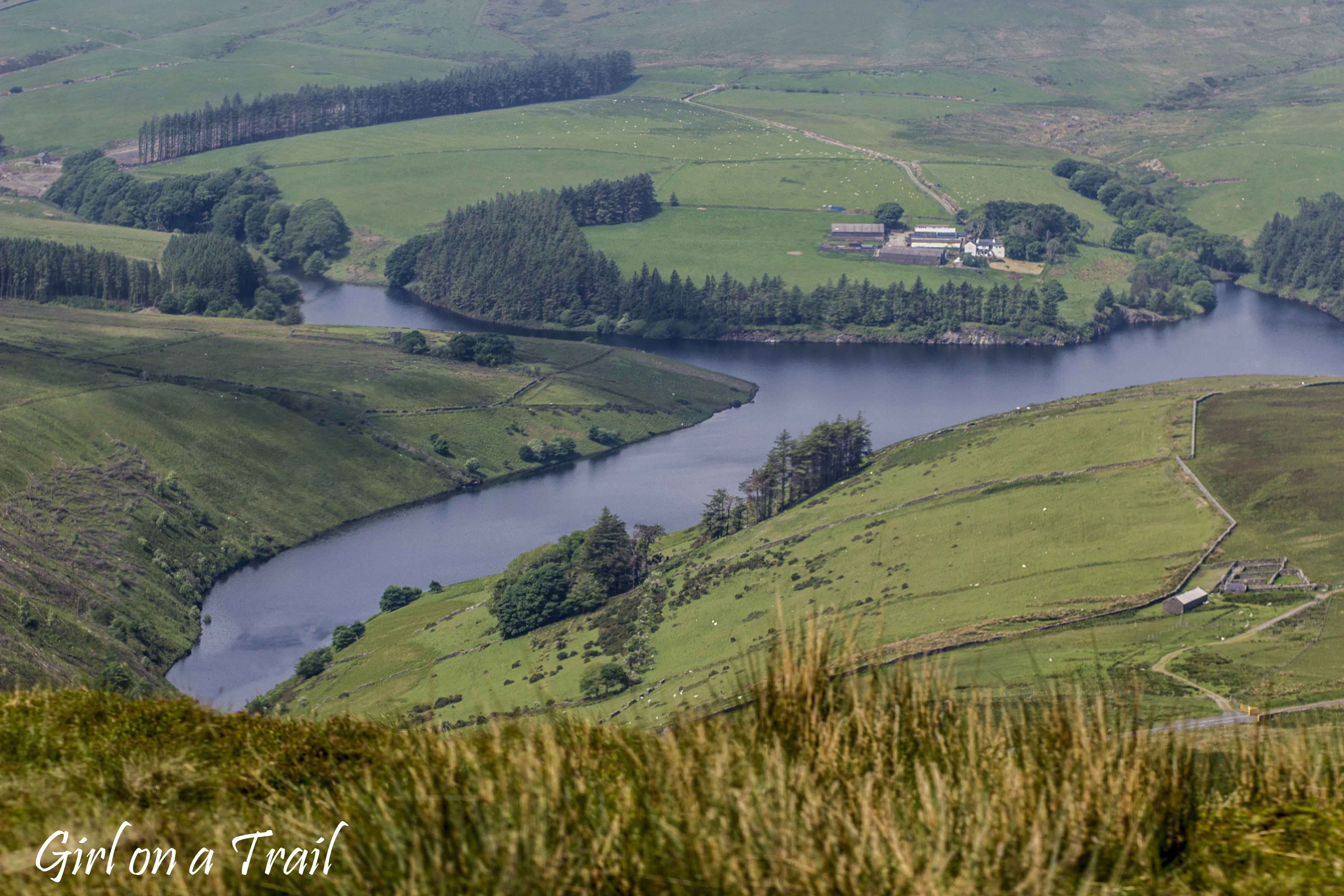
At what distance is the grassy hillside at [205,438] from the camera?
7212 centimetres

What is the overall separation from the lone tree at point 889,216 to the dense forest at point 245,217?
243 feet

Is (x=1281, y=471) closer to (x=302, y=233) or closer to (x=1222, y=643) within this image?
(x=1222, y=643)

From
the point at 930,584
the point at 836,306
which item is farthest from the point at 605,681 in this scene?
the point at 836,306

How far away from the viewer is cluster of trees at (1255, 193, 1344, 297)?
171000 mm

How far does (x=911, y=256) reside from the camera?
17112 centimetres

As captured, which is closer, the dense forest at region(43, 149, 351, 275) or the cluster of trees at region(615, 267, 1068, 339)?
the cluster of trees at region(615, 267, 1068, 339)

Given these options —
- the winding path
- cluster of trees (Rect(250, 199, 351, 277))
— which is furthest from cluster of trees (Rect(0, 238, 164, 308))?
the winding path

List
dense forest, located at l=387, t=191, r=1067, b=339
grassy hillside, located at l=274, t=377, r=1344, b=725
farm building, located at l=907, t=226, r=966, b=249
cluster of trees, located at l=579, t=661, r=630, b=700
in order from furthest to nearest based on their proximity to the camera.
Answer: farm building, located at l=907, t=226, r=966, b=249 < dense forest, located at l=387, t=191, r=1067, b=339 < cluster of trees, located at l=579, t=661, r=630, b=700 < grassy hillside, located at l=274, t=377, r=1344, b=725

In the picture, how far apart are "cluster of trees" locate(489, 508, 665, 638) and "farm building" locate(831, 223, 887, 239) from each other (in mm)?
98572

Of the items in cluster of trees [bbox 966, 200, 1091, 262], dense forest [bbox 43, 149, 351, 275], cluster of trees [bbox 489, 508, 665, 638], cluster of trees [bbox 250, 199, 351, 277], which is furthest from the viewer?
dense forest [bbox 43, 149, 351, 275]

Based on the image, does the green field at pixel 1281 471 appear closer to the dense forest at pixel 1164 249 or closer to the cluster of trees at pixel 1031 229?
the dense forest at pixel 1164 249

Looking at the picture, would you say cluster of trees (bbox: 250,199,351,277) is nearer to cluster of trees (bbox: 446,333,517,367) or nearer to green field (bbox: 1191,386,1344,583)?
cluster of trees (bbox: 446,333,517,367)

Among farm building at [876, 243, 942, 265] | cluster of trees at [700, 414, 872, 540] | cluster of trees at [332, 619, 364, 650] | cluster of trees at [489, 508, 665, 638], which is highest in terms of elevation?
farm building at [876, 243, 942, 265]

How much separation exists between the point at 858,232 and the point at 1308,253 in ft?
194
